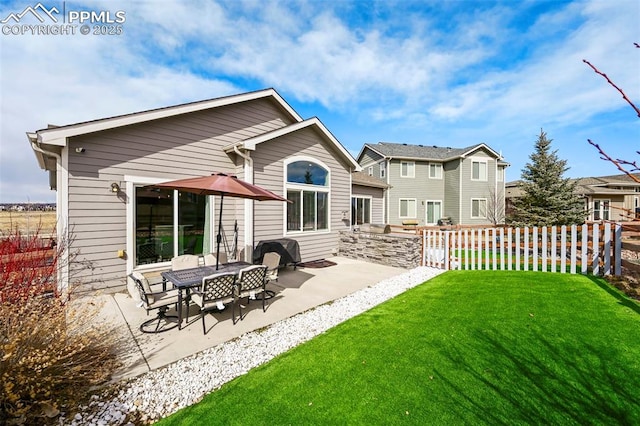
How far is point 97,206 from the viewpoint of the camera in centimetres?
636

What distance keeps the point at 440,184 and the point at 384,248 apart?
18.2 m

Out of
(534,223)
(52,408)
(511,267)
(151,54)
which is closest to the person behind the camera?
(52,408)

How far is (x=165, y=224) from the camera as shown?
7.27m

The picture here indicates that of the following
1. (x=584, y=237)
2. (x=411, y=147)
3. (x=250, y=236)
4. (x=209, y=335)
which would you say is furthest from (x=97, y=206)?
(x=411, y=147)

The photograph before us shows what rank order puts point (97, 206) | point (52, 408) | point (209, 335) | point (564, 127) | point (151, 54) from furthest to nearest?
point (564, 127)
point (151, 54)
point (97, 206)
point (209, 335)
point (52, 408)

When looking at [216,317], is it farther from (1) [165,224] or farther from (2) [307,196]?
(2) [307,196]

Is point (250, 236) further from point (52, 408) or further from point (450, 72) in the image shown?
point (450, 72)

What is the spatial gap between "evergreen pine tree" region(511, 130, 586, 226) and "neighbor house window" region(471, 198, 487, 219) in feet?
20.9

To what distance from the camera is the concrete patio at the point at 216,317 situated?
3883 mm

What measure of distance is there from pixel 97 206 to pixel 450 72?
14.9 metres

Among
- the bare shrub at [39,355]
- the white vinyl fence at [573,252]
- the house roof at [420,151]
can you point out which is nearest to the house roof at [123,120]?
the bare shrub at [39,355]

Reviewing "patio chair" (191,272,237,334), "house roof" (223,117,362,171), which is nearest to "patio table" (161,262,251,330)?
"patio chair" (191,272,237,334)

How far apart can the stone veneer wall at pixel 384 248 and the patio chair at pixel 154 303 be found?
22.3 feet

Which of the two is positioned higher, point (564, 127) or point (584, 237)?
point (564, 127)
